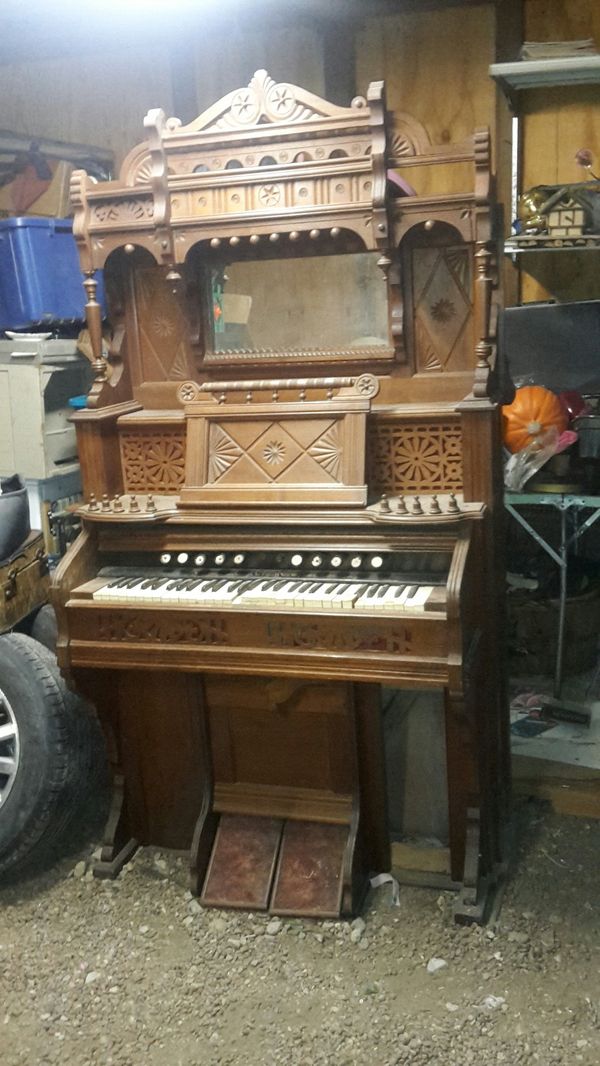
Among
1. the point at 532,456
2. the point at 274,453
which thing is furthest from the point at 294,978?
the point at 532,456

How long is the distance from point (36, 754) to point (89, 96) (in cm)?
280

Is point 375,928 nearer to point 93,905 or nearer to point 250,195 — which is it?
point 93,905

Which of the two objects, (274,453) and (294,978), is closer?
(294,978)

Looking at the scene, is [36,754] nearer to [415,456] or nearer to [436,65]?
[415,456]

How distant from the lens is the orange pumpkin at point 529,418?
3.31 metres

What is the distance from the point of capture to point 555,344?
3.76 metres

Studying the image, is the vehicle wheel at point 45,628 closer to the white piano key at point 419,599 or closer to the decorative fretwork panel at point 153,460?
the decorative fretwork panel at point 153,460

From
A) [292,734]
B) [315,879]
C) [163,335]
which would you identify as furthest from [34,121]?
[315,879]

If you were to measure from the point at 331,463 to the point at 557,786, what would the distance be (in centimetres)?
131

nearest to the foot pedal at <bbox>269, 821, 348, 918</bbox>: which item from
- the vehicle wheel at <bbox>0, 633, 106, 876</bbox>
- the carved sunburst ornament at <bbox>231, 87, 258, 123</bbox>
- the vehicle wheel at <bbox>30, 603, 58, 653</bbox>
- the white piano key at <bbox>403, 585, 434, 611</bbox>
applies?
the vehicle wheel at <bbox>0, 633, 106, 876</bbox>

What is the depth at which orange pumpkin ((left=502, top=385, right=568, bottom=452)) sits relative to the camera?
10.9 ft

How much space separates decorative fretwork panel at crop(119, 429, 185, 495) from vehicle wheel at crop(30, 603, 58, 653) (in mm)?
742

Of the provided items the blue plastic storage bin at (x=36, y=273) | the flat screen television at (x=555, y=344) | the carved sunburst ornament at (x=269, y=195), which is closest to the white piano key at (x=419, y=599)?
the carved sunburst ornament at (x=269, y=195)

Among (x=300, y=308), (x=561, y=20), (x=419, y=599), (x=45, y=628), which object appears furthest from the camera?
(x=561, y=20)
